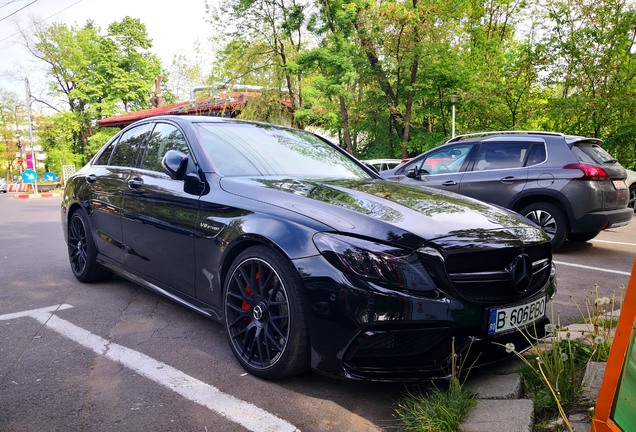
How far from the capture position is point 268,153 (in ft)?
12.0

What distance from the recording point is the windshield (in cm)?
345

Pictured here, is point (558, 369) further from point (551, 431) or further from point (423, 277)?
point (423, 277)

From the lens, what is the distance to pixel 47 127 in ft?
139

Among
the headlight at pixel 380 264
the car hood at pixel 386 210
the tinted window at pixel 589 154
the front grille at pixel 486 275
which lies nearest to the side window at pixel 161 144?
the car hood at pixel 386 210

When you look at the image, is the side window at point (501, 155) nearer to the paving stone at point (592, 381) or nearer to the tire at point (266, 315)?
the paving stone at point (592, 381)

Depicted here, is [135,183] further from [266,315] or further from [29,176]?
[29,176]

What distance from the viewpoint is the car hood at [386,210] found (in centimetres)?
247

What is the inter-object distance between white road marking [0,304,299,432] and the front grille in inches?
41.4

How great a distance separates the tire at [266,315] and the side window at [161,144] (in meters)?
1.26

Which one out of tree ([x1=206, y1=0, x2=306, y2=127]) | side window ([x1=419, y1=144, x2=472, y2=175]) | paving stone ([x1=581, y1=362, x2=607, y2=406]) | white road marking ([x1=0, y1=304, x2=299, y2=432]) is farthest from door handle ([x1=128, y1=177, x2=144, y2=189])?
tree ([x1=206, y1=0, x2=306, y2=127])

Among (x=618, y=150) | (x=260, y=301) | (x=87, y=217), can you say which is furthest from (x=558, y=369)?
(x=618, y=150)

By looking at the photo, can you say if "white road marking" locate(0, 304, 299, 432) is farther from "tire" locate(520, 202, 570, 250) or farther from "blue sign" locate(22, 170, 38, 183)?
"blue sign" locate(22, 170, 38, 183)

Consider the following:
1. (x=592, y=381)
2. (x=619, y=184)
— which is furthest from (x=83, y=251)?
(x=619, y=184)

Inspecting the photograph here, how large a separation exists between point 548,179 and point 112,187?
5.44 metres
